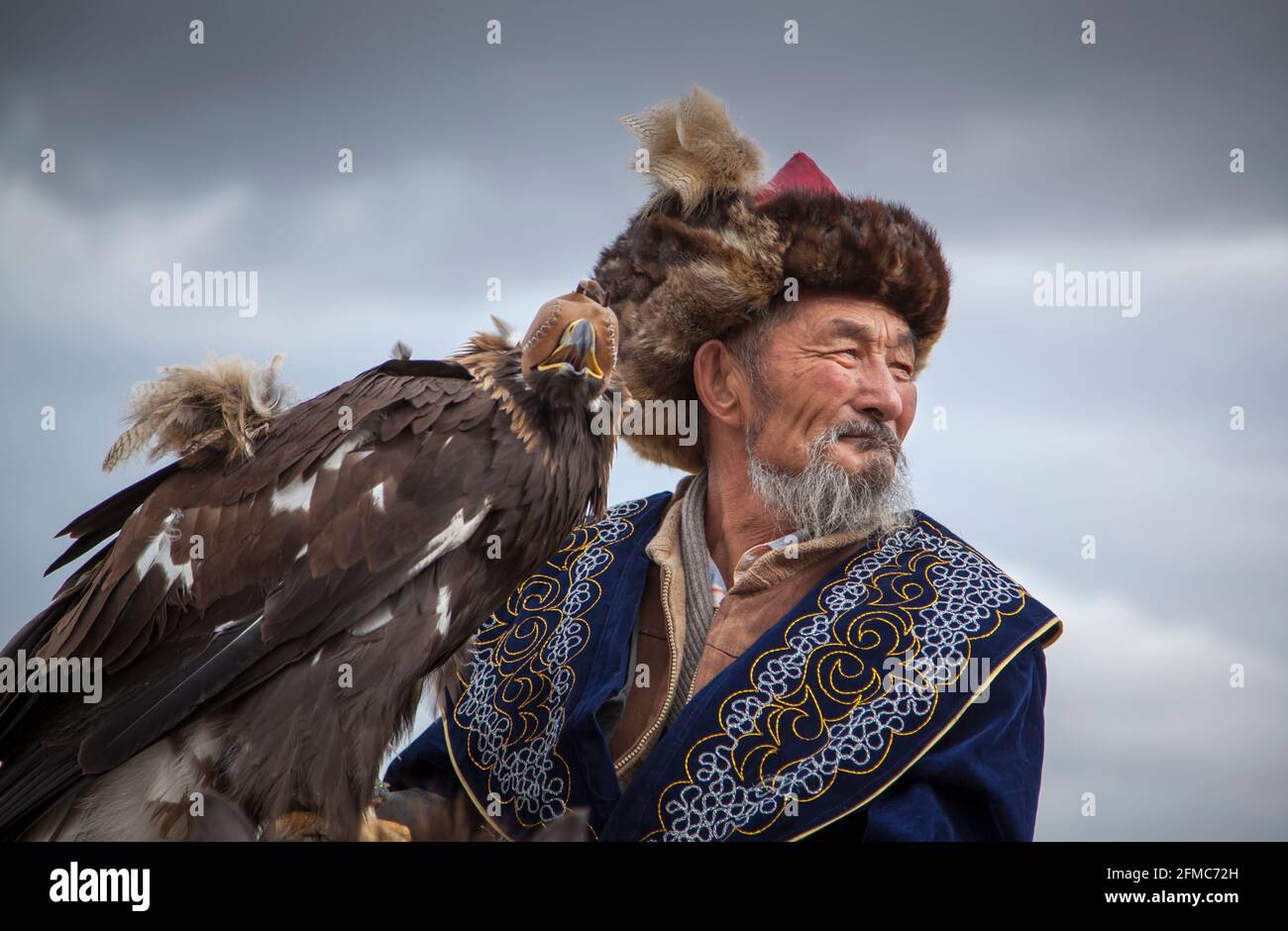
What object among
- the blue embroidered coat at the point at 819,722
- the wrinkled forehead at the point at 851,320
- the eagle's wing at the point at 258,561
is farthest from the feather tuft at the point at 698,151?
the blue embroidered coat at the point at 819,722

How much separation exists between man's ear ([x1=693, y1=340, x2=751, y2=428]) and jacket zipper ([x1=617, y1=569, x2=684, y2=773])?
1.64ft

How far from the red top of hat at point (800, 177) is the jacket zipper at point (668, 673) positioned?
114 cm

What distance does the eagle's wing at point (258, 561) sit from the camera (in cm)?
239

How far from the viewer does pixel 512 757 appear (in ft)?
9.78

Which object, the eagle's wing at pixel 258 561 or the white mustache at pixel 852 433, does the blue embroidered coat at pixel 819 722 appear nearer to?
the white mustache at pixel 852 433

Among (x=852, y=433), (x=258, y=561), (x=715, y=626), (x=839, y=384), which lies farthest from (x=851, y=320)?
(x=258, y=561)

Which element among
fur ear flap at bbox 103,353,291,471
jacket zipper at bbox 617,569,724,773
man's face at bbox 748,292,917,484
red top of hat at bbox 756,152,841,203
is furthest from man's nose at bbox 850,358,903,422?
fur ear flap at bbox 103,353,291,471

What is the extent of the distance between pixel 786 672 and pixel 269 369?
143cm

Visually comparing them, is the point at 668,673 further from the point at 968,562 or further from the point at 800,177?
the point at 800,177

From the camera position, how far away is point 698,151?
315 cm

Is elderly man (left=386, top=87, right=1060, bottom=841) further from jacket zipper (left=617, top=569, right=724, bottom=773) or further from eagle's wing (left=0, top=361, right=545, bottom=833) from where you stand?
eagle's wing (left=0, top=361, right=545, bottom=833)

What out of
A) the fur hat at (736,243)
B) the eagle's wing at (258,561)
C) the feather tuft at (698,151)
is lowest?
the eagle's wing at (258,561)
